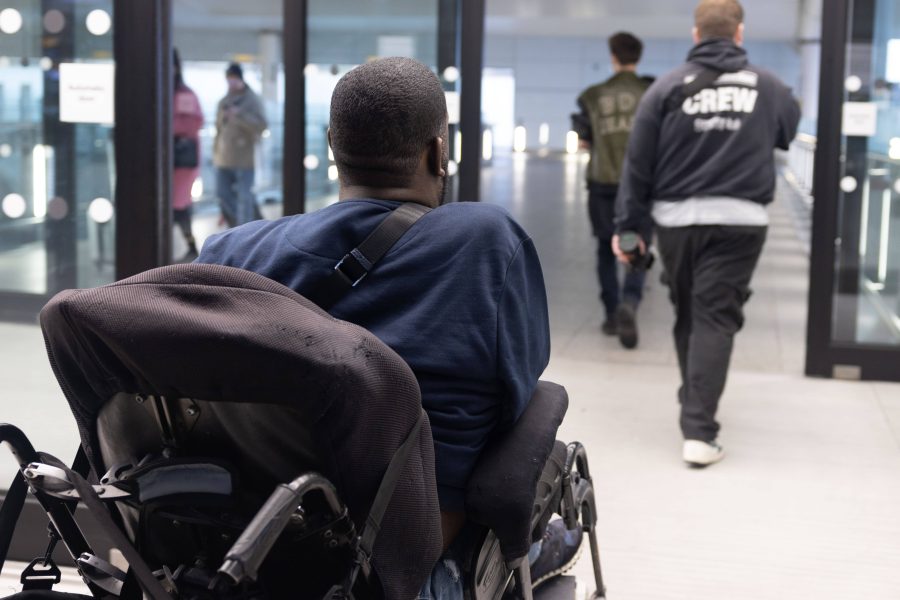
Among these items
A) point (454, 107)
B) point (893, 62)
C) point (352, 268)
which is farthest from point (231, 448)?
point (893, 62)

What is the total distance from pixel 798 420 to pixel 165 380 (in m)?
4.09

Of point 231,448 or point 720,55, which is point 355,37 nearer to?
point 720,55

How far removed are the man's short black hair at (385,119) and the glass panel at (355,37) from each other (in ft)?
12.9

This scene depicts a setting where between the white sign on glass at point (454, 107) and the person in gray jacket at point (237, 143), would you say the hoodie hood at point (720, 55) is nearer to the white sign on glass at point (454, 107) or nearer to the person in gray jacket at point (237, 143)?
the white sign on glass at point (454, 107)

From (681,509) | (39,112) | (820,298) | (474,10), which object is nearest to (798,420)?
(820,298)

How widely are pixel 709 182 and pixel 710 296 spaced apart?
423mm

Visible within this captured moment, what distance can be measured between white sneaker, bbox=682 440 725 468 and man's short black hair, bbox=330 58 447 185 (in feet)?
9.09

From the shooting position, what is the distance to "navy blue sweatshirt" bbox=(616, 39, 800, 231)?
14.6ft

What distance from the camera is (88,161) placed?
12.3 ft

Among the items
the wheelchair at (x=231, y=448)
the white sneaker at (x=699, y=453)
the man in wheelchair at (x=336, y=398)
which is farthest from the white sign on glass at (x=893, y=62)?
Answer: the wheelchair at (x=231, y=448)

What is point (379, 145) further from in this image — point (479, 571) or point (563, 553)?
point (563, 553)

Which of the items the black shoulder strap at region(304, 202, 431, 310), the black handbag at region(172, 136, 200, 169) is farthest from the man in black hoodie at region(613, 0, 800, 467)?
the black handbag at region(172, 136, 200, 169)

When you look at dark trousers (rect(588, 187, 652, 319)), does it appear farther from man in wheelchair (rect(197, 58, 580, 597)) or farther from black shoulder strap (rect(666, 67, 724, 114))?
man in wheelchair (rect(197, 58, 580, 597))

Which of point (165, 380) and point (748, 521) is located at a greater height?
point (165, 380)
